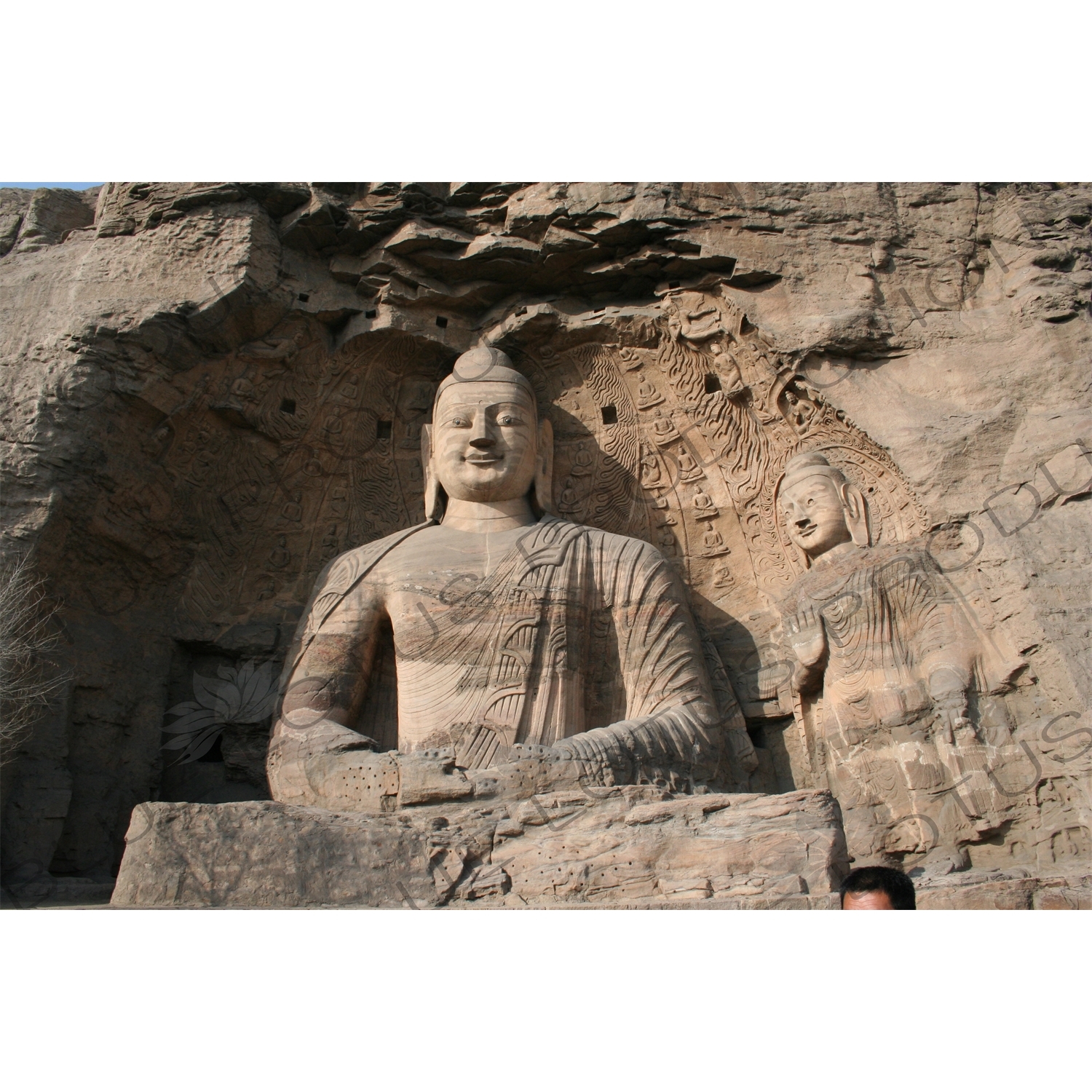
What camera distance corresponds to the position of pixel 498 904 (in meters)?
4.14

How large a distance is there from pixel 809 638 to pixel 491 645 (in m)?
1.71

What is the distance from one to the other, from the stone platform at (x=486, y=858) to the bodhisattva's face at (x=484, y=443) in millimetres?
2476

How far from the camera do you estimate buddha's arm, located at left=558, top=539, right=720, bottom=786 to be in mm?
5129

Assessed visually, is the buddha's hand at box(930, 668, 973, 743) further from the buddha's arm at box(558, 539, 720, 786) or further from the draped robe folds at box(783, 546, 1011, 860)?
the buddha's arm at box(558, 539, 720, 786)

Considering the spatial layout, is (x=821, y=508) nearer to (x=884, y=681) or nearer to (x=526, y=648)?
(x=884, y=681)

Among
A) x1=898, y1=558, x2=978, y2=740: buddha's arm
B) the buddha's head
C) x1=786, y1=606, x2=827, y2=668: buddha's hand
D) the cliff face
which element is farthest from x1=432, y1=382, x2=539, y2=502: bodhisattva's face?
x1=898, y1=558, x2=978, y2=740: buddha's arm

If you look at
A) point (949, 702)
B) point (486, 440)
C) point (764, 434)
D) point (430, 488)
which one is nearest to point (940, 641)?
point (949, 702)

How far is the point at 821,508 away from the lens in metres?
6.07

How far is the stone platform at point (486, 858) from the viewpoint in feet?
13.3

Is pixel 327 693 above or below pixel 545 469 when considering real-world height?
below

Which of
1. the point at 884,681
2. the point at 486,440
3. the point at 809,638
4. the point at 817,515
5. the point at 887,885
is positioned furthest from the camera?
the point at 486,440

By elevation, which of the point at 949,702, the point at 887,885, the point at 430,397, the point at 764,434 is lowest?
the point at 887,885

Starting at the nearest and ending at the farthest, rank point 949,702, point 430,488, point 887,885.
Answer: point 887,885, point 949,702, point 430,488

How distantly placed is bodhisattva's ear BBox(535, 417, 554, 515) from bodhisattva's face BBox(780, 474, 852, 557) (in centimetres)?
143
